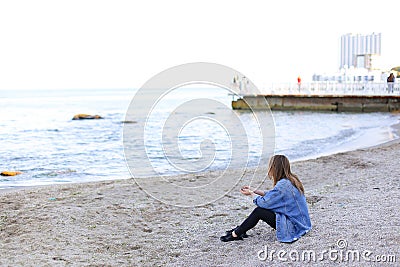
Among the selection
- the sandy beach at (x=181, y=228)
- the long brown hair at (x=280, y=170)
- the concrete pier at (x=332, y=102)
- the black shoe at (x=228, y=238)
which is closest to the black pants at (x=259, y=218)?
the black shoe at (x=228, y=238)

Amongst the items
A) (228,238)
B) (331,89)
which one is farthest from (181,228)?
(331,89)

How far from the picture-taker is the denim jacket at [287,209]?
5.86 metres

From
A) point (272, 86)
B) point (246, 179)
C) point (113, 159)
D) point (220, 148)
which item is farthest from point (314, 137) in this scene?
point (272, 86)

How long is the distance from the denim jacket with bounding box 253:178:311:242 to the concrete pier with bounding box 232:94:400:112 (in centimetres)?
3118

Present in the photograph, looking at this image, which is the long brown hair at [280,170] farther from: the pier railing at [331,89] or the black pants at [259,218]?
the pier railing at [331,89]

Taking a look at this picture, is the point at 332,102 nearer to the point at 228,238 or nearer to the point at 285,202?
the point at 228,238

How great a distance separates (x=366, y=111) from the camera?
123 feet

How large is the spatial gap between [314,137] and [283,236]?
16881mm

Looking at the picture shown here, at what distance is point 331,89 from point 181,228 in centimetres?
3490

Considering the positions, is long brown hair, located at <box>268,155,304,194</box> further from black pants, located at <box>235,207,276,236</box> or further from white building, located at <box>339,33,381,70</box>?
white building, located at <box>339,33,381,70</box>

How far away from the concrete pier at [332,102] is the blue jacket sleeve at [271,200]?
31161mm

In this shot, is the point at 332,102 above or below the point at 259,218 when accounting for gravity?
below

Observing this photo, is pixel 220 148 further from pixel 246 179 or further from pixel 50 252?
pixel 50 252

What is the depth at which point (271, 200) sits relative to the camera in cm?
594
